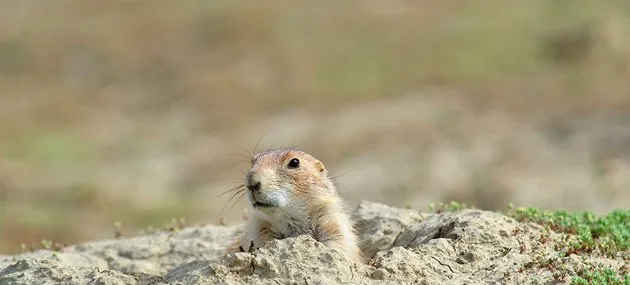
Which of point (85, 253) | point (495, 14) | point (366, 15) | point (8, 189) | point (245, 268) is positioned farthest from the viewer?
point (366, 15)

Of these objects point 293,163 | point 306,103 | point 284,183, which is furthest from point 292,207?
point 306,103

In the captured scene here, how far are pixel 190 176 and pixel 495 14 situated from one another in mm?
13205

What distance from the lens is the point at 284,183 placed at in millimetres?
9086

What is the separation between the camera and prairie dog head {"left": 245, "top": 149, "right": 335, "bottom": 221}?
8.81 meters

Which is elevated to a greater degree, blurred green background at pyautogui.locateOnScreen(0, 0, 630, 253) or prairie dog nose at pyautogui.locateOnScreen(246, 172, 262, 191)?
blurred green background at pyautogui.locateOnScreen(0, 0, 630, 253)

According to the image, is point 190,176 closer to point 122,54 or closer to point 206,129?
point 206,129

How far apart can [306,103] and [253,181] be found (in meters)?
22.4

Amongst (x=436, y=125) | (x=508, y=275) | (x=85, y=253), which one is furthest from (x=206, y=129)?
(x=508, y=275)

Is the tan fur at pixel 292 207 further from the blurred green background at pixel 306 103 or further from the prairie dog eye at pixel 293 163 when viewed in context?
the blurred green background at pixel 306 103

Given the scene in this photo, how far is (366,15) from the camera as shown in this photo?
37719 mm

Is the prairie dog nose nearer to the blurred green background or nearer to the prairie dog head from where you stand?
the prairie dog head

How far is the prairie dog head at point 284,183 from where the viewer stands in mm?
8812

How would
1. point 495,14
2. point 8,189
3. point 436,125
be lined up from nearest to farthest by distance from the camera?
point 8,189 → point 436,125 → point 495,14

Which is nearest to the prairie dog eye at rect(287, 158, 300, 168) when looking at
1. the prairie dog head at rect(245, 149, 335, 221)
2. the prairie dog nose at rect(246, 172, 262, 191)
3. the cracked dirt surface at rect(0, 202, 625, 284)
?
the prairie dog head at rect(245, 149, 335, 221)
